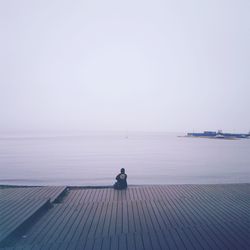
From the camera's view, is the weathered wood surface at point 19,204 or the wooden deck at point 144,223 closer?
the wooden deck at point 144,223

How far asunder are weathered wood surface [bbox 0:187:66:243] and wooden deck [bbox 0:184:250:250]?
29cm

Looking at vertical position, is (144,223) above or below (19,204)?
below

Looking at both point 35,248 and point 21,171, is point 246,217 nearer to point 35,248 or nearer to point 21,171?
point 35,248

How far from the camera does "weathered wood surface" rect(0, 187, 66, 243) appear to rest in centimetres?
580

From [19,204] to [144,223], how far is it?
3.77m

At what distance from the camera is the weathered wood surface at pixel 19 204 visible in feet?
19.0

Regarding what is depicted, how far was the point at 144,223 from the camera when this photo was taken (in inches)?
247

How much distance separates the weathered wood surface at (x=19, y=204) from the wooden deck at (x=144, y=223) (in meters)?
0.29

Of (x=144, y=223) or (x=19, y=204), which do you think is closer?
(x=144, y=223)

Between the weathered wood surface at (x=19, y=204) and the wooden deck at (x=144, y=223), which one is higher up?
the weathered wood surface at (x=19, y=204)

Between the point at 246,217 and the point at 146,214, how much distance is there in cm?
262

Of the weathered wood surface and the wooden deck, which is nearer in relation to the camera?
the wooden deck

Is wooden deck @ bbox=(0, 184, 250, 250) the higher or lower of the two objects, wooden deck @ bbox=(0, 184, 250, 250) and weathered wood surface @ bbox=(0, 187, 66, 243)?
the lower

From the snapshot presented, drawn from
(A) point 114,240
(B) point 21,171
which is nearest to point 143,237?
(A) point 114,240
